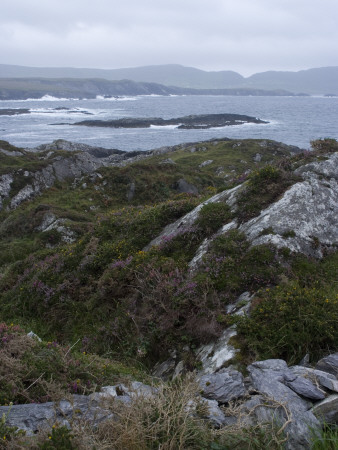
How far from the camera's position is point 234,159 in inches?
1737

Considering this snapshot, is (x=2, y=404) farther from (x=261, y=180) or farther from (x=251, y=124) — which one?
(x=251, y=124)

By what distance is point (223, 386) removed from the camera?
5484 mm

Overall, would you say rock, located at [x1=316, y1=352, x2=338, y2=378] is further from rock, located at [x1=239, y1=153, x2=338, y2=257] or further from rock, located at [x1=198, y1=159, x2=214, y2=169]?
rock, located at [x1=198, y1=159, x2=214, y2=169]

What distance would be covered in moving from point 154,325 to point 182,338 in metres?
0.88

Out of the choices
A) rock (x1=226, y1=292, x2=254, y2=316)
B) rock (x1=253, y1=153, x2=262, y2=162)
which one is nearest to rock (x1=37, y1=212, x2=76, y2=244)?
rock (x1=226, y1=292, x2=254, y2=316)

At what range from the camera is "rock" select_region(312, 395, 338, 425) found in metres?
4.56

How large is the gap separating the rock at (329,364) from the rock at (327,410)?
805mm

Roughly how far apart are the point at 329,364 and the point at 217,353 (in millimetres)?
2065

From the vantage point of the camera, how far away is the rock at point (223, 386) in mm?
5266

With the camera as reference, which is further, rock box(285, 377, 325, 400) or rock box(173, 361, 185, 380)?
rock box(173, 361, 185, 380)

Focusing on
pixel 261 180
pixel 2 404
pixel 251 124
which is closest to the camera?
pixel 2 404

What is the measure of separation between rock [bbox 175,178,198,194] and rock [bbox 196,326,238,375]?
21.1 m

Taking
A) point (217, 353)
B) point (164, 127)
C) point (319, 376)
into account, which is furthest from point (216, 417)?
point (164, 127)

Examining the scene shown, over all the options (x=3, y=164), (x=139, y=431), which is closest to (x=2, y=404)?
(x=139, y=431)
